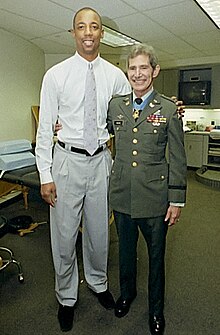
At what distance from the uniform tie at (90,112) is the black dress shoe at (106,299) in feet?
3.40

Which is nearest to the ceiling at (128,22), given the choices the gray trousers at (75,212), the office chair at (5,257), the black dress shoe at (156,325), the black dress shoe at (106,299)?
the gray trousers at (75,212)

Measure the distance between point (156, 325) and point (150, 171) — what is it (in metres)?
0.95

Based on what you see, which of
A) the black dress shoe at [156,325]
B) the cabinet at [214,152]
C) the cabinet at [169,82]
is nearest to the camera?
the black dress shoe at [156,325]

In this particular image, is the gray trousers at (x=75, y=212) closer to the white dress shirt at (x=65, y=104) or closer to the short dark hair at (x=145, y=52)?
the white dress shirt at (x=65, y=104)

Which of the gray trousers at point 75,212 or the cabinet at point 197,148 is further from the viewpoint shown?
the cabinet at point 197,148

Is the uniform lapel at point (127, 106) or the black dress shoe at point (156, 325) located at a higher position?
the uniform lapel at point (127, 106)

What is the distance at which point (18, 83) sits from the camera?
196 inches

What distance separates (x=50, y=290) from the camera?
234 centimetres

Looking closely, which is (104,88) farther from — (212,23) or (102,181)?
(212,23)

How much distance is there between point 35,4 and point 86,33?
6.08 feet

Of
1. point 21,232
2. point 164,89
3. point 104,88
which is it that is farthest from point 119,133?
point 164,89

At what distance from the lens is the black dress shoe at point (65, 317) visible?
193 centimetres

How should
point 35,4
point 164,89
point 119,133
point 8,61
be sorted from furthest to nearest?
point 164,89 → point 8,61 → point 35,4 → point 119,133

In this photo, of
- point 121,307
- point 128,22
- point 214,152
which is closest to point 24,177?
point 121,307
